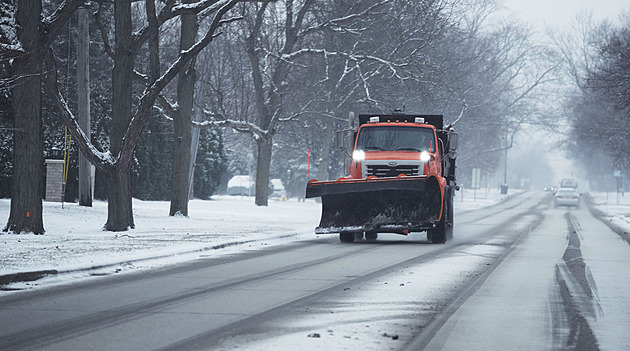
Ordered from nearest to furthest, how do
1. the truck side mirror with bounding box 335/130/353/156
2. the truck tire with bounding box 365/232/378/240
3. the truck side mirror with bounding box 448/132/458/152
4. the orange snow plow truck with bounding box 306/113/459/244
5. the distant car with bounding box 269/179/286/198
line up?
the orange snow plow truck with bounding box 306/113/459/244 → the truck side mirror with bounding box 335/130/353/156 → the truck side mirror with bounding box 448/132/458/152 → the truck tire with bounding box 365/232/378/240 → the distant car with bounding box 269/179/286/198

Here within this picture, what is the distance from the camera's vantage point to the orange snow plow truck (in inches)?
787

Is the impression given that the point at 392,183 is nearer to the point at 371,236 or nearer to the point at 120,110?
the point at 371,236

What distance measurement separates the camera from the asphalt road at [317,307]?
8000mm

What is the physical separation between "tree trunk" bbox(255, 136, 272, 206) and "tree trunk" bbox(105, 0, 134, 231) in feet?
48.9

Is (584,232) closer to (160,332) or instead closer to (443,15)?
(443,15)

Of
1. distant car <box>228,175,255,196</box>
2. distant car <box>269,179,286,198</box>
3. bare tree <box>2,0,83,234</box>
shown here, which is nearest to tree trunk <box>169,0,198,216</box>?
bare tree <box>2,0,83,234</box>

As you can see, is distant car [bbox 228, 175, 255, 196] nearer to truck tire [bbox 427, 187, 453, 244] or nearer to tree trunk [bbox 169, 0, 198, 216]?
tree trunk [bbox 169, 0, 198, 216]

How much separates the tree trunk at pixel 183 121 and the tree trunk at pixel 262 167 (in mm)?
8526

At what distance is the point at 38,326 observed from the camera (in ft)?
28.4

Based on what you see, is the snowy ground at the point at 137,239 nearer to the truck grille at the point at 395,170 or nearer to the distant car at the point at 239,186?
the truck grille at the point at 395,170

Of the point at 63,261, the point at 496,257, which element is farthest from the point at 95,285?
the point at 496,257

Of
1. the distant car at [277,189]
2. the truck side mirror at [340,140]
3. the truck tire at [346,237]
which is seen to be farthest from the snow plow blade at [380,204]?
the distant car at [277,189]

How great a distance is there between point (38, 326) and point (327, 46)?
31748mm

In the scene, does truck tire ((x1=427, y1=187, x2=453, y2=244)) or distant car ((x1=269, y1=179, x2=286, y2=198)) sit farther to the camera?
distant car ((x1=269, y1=179, x2=286, y2=198))
